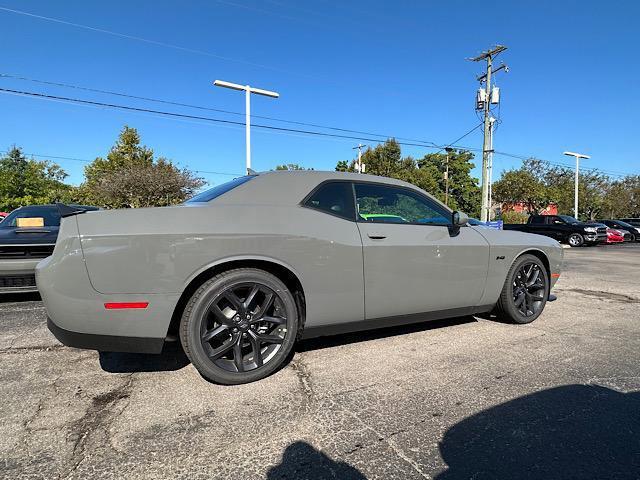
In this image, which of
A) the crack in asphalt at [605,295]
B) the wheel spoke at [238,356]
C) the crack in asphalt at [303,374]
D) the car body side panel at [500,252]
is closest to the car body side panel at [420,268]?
the car body side panel at [500,252]

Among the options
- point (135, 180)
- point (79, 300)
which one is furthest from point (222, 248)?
point (135, 180)

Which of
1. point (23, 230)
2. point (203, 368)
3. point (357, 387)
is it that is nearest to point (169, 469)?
point (203, 368)

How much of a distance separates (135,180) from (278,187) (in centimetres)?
2487

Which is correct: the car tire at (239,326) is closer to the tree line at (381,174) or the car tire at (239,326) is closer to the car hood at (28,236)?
the car hood at (28,236)

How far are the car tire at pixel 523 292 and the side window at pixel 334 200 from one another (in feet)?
6.53

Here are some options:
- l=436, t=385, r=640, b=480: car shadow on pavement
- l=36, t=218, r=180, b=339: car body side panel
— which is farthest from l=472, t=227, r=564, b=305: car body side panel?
l=36, t=218, r=180, b=339: car body side panel

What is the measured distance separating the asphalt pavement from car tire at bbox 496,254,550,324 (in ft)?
1.50

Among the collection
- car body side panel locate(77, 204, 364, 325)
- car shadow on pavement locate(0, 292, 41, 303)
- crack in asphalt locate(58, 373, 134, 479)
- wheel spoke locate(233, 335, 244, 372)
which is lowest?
crack in asphalt locate(58, 373, 134, 479)

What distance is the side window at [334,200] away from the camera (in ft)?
10.4

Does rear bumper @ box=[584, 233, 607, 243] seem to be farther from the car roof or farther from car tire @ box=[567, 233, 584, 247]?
the car roof

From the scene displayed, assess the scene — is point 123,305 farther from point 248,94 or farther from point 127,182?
point 127,182

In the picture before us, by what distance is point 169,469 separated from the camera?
190cm

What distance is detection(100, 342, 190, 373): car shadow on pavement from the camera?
3.12 meters

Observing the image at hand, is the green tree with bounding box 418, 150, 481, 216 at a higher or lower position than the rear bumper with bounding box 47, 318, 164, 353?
higher
